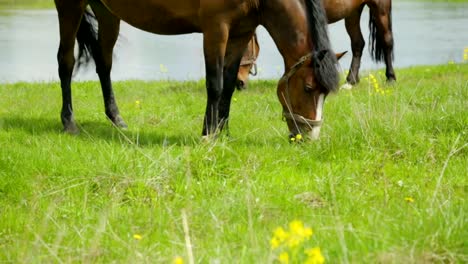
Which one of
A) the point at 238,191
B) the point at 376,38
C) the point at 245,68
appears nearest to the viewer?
the point at 238,191

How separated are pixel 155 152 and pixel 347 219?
7.31ft

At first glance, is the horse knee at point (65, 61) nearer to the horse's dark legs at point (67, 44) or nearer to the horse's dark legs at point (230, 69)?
the horse's dark legs at point (67, 44)

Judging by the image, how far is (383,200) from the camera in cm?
468

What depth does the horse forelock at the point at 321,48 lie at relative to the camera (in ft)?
Result: 20.6

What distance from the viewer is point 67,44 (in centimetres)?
799

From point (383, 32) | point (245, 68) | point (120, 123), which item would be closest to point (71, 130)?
point (120, 123)

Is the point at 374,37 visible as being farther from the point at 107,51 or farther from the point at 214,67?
the point at 214,67

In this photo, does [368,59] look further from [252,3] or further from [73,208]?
[73,208]

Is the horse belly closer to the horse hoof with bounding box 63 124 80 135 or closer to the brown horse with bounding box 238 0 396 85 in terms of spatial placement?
the horse hoof with bounding box 63 124 80 135

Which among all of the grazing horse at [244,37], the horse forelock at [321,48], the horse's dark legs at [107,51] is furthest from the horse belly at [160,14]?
the horse forelock at [321,48]

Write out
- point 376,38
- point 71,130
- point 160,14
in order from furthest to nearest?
1. point 376,38
2. point 71,130
3. point 160,14

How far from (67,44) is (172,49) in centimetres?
1358

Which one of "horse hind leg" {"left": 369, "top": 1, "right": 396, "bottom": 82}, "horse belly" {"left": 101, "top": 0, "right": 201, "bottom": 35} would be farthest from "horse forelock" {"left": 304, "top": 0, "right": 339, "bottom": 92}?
"horse hind leg" {"left": 369, "top": 1, "right": 396, "bottom": 82}

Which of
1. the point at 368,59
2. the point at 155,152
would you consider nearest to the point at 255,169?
the point at 155,152
